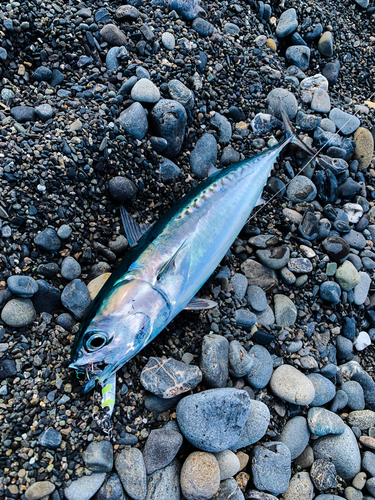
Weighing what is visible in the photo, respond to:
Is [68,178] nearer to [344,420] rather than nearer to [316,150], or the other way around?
[316,150]

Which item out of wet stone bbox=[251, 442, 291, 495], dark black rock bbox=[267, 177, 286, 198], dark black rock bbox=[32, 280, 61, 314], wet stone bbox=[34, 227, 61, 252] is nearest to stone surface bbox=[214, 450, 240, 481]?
wet stone bbox=[251, 442, 291, 495]

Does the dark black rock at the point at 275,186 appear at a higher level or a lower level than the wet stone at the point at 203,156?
lower

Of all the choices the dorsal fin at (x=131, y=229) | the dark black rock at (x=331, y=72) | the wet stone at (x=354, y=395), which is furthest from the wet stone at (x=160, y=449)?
the dark black rock at (x=331, y=72)

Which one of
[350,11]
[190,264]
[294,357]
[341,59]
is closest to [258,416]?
[294,357]

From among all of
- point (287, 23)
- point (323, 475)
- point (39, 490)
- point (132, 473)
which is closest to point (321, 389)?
point (323, 475)

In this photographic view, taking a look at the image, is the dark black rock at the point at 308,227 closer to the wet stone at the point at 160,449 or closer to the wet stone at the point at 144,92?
the wet stone at the point at 144,92
